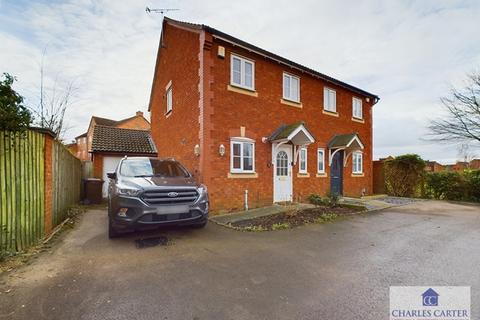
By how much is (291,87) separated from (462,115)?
12.8 meters

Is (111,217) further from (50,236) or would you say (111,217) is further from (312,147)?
(312,147)

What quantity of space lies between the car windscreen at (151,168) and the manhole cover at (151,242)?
61.3 inches

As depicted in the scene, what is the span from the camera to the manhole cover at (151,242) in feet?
16.6

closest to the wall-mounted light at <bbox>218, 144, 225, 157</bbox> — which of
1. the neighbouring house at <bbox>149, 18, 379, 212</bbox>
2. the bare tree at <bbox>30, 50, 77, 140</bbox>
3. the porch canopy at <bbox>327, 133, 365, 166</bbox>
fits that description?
the neighbouring house at <bbox>149, 18, 379, 212</bbox>

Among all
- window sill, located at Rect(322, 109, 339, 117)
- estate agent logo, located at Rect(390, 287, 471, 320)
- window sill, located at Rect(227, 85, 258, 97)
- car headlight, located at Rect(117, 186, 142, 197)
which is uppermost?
window sill, located at Rect(227, 85, 258, 97)

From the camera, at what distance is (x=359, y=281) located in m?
3.47

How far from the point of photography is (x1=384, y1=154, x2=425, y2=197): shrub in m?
13.7

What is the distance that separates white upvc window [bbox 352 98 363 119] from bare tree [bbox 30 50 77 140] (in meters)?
16.7

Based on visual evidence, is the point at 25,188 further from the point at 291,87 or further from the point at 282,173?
the point at 291,87

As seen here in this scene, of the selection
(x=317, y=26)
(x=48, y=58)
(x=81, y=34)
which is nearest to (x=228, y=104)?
(x=317, y=26)

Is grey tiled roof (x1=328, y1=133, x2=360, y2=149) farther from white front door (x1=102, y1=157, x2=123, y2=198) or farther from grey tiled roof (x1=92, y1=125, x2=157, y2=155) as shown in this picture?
white front door (x1=102, y1=157, x2=123, y2=198)

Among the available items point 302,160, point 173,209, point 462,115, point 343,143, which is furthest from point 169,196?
point 462,115

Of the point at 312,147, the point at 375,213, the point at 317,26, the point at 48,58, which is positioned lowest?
the point at 375,213

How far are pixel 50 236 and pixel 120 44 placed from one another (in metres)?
8.78
